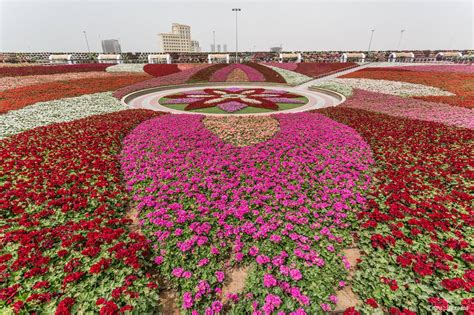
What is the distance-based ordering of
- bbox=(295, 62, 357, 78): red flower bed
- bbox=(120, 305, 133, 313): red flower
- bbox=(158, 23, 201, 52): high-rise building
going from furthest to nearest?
bbox=(158, 23, 201, 52): high-rise building
bbox=(295, 62, 357, 78): red flower bed
bbox=(120, 305, 133, 313): red flower

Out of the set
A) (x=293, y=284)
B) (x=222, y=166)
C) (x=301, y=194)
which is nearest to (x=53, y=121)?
(x=222, y=166)

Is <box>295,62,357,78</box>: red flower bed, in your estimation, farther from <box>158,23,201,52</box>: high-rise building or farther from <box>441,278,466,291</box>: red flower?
<box>158,23,201,52</box>: high-rise building

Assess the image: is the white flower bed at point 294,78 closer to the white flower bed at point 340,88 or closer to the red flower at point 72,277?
the white flower bed at point 340,88

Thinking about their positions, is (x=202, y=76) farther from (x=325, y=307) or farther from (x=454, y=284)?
(x=454, y=284)

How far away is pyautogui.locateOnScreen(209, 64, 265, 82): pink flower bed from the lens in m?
30.5

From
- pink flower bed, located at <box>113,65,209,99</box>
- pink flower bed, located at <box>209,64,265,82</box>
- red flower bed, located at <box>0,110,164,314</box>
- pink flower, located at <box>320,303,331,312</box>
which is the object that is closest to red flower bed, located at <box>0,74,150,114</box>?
pink flower bed, located at <box>113,65,209,99</box>

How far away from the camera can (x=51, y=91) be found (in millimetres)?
19641

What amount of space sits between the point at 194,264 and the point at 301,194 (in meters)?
3.41

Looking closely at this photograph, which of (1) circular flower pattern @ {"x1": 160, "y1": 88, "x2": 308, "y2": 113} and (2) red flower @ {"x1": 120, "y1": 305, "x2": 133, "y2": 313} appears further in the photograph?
(1) circular flower pattern @ {"x1": 160, "y1": 88, "x2": 308, "y2": 113}

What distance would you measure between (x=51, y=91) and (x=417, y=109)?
29.0 m

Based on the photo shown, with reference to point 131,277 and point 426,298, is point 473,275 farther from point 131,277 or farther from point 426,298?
point 131,277

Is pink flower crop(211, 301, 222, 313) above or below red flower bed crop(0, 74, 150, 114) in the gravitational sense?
below

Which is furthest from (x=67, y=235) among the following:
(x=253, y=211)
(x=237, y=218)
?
(x=253, y=211)

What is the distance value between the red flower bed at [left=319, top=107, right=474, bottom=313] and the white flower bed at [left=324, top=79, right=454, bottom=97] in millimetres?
13387
